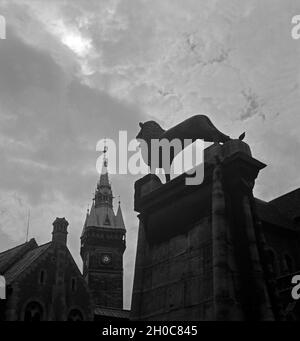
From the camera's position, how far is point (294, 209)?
34656mm

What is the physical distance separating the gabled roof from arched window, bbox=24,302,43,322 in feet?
8.64

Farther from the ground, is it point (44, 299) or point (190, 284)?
point (44, 299)

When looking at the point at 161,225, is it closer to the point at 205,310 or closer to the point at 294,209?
the point at 205,310

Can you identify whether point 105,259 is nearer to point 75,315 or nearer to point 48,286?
point 75,315

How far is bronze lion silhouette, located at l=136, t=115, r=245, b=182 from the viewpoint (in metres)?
10.9

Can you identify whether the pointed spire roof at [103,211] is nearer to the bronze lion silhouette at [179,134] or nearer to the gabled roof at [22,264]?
the gabled roof at [22,264]

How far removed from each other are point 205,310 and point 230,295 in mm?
652

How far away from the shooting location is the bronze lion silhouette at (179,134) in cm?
1086

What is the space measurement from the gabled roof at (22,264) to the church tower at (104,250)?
3423 centimetres

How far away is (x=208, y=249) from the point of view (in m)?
9.25
